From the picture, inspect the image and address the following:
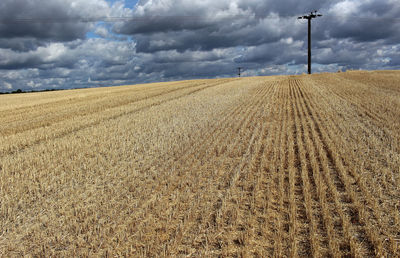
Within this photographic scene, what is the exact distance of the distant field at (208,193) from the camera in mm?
3957

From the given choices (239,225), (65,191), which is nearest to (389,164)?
(239,225)

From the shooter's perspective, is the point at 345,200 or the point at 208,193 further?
the point at 208,193

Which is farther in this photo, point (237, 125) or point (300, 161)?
point (237, 125)

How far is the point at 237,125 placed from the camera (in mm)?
11812

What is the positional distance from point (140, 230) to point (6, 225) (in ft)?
7.61

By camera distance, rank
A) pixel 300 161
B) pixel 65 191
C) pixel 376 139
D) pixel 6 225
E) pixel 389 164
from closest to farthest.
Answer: pixel 6 225
pixel 65 191
pixel 389 164
pixel 300 161
pixel 376 139

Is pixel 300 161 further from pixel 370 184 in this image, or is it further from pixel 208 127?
pixel 208 127

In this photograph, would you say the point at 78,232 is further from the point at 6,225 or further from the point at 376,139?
the point at 376,139

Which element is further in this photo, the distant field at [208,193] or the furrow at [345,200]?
the distant field at [208,193]

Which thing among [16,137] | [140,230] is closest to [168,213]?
[140,230]

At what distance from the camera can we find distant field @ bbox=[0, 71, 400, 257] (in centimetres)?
396

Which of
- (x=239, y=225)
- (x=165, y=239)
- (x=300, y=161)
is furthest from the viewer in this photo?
(x=300, y=161)

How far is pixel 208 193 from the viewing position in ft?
18.1

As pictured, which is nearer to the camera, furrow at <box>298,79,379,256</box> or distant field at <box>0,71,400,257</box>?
furrow at <box>298,79,379,256</box>
